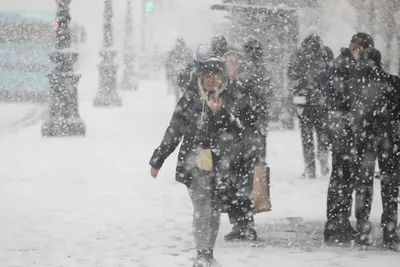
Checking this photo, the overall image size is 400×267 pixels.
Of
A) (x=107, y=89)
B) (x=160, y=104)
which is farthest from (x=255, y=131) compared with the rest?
(x=160, y=104)

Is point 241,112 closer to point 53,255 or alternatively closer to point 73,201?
point 53,255

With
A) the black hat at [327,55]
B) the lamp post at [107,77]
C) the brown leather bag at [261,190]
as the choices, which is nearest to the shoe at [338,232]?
the brown leather bag at [261,190]

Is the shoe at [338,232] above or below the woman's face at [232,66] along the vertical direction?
below

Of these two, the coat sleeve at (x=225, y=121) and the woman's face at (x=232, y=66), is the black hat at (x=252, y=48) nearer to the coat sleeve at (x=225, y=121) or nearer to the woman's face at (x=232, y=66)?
the woman's face at (x=232, y=66)

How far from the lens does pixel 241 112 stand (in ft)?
23.0

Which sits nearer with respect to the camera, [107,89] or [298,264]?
[298,264]

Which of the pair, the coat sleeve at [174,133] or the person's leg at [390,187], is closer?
the coat sleeve at [174,133]

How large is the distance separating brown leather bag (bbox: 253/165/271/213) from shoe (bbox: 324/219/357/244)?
59 cm

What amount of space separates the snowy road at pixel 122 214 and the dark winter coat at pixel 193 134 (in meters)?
0.94

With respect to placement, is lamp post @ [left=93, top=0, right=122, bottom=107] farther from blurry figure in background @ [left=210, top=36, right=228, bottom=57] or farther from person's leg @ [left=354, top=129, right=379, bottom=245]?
person's leg @ [left=354, top=129, right=379, bottom=245]

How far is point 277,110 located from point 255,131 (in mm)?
11176

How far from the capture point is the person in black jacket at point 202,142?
5.79 metres

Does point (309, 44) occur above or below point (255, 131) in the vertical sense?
above

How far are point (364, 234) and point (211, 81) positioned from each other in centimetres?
224
